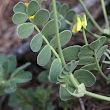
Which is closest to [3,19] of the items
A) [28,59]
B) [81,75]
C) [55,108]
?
[28,59]

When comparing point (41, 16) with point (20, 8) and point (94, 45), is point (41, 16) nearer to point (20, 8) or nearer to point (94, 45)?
point (20, 8)

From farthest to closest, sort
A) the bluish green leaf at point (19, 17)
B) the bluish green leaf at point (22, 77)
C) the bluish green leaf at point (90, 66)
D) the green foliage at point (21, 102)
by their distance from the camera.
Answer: the green foliage at point (21, 102), the bluish green leaf at point (22, 77), the bluish green leaf at point (90, 66), the bluish green leaf at point (19, 17)

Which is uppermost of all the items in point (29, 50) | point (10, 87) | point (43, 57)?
point (43, 57)

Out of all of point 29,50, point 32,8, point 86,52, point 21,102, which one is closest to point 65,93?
point 86,52

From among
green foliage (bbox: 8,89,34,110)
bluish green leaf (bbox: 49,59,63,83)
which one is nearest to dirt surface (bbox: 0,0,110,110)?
green foliage (bbox: 8,89,34,110)

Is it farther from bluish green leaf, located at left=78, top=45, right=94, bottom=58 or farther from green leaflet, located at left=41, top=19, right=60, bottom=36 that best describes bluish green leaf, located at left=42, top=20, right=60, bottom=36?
bluish green leaf, located at left=78, top=45, right=94, bottom=58

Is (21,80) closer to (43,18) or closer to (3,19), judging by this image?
(43,18)

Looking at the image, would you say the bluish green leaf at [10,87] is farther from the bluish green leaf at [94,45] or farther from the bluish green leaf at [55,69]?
the bluish green leaf at [94,45]

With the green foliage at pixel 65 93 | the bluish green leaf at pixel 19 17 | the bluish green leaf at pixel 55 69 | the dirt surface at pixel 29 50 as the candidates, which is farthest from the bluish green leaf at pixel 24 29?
the dirt surface at pixel 29 50
